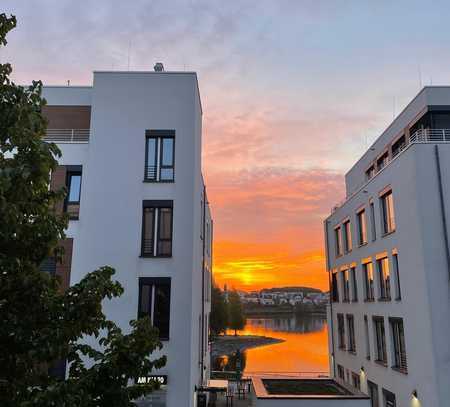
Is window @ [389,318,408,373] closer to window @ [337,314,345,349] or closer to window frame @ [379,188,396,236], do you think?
window frame @ [379,188,396,236]

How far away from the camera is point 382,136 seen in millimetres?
23266

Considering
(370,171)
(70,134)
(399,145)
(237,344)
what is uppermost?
(370,171)

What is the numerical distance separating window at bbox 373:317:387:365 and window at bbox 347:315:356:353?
154 inches

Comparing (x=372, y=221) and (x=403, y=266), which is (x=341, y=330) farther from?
(x=403, y=266)

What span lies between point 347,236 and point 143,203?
1465 cm

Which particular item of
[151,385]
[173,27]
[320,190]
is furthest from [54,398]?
[320,190]

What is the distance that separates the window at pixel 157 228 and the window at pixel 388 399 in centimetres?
1070

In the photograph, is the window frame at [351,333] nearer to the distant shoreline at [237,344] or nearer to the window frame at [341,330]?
the window frame at [341,330]

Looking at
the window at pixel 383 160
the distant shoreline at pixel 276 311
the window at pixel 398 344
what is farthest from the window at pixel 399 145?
the distant shoreline at pixel 276 311

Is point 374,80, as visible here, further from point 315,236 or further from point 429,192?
point 315,236

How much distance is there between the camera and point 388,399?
1652 cm

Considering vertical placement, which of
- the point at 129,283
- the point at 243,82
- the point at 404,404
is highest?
the point at 243,82

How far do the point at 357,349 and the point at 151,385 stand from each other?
60.8ft

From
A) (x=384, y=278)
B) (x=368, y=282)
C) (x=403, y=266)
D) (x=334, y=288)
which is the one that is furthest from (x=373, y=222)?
(x=334, y=288)
